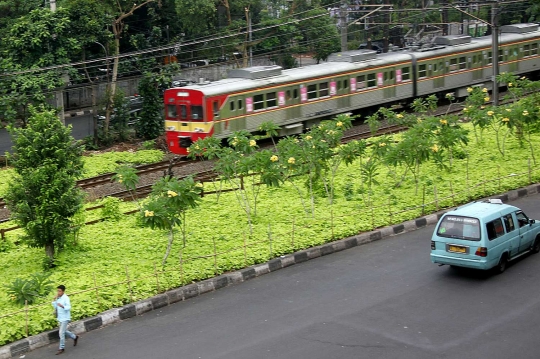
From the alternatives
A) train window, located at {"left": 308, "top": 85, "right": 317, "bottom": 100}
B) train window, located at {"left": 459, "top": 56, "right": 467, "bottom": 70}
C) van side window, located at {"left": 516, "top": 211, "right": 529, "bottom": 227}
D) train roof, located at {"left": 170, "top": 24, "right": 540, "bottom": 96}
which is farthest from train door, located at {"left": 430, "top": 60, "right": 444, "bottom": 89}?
van side window, located at {"left": 516, "top": 211, "right": 529, "bottom": 227}

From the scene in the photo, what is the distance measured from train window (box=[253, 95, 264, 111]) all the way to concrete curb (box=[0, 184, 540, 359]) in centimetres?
963

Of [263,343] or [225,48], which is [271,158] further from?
[225,48]

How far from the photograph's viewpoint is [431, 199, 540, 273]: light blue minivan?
39.7 feet

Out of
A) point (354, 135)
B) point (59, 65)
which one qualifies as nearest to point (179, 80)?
point (59, 65)

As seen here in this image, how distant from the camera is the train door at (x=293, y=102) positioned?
84.0 feet

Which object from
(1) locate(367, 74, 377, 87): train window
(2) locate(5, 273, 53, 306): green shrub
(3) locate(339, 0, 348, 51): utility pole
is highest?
(3) locate(339, 0, 348, 51): utility pole

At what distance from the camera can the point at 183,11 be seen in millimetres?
34406

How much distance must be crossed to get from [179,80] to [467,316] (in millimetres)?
29708

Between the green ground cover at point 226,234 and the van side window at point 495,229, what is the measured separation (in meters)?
3.24

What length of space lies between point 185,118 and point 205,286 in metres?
11.9

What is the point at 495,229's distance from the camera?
12375 millimetres

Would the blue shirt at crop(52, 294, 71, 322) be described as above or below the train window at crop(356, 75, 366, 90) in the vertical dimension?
below

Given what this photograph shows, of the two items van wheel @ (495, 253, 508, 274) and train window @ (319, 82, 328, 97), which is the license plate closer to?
van wheel @ (495, 253, 508, 274)

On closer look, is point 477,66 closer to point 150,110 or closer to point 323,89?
point 323,89
